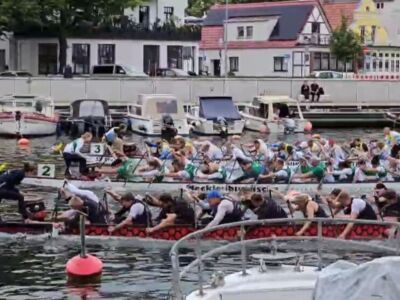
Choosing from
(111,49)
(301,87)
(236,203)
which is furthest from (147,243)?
(111,49)

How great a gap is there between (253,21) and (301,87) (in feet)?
73.0

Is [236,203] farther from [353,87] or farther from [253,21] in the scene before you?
[253,21]

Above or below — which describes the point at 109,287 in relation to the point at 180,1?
below

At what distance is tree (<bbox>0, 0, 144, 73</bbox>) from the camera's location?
63188 mm

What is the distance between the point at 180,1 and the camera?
78.9 meters

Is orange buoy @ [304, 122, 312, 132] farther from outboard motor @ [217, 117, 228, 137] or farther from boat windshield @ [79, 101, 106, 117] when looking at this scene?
boat windshield @ [79, 101, 106, 117]

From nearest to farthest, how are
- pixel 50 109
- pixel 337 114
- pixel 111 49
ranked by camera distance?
pixel 50 109 → pixel 337 114 → pixel 111 49

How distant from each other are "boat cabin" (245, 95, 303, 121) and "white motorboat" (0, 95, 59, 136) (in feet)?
36.0

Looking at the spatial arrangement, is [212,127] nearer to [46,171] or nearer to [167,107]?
[167,107]

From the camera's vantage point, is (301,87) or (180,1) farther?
(180,1)

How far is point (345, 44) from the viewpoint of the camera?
255 feet

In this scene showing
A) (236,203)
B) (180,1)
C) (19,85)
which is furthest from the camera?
(180,1)

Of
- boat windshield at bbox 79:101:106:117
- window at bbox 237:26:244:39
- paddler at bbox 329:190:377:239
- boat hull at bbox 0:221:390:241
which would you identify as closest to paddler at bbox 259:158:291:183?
paddler at bbox 329:190:377:239

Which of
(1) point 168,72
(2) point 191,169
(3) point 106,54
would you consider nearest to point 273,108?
(1) point 168,72
